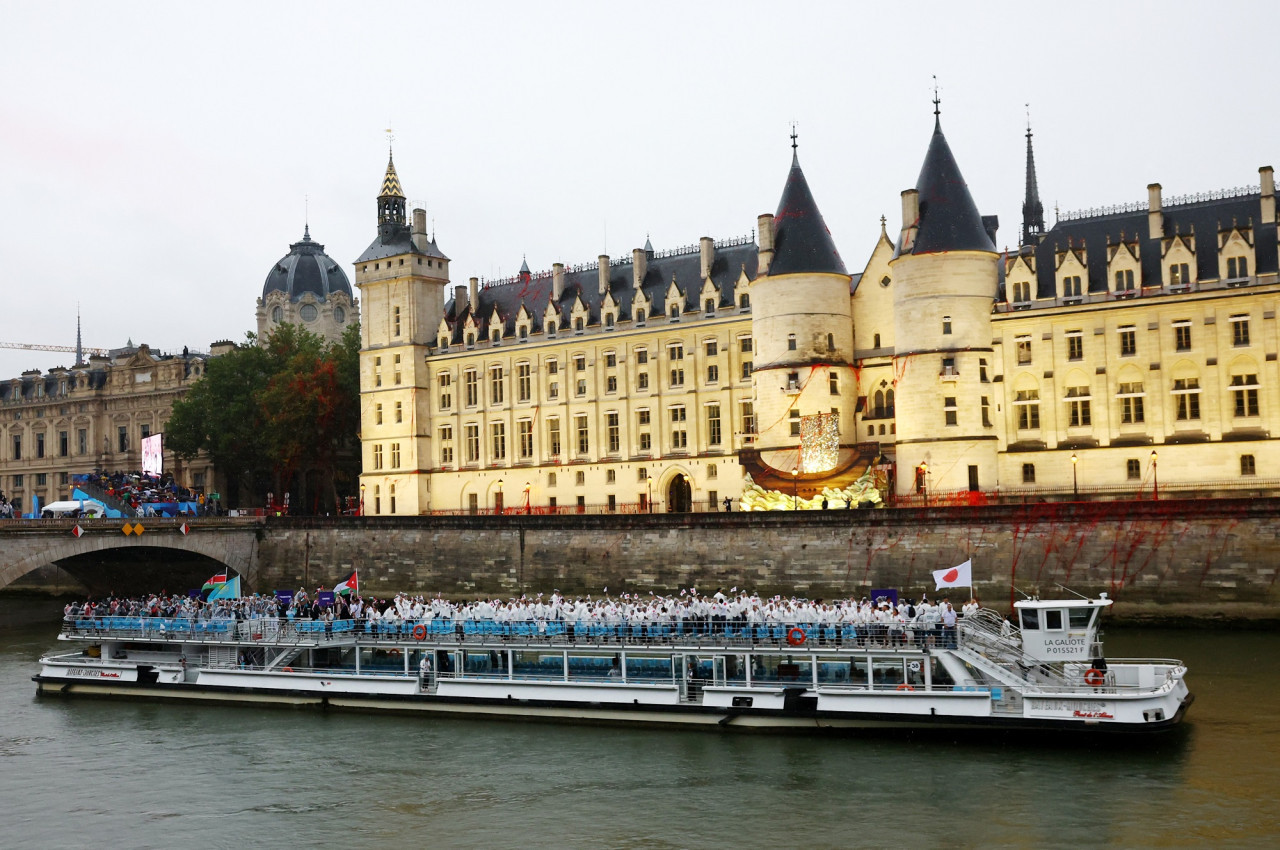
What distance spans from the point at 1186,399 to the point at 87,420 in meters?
86.1

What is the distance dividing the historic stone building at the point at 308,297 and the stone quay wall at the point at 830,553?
40.9 metres

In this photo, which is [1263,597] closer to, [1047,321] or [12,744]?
[1047,321]

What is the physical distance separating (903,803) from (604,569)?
38.7 meters

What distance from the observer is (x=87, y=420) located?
110m

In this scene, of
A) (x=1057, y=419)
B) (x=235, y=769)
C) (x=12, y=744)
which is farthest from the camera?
(x=1057, y=419)

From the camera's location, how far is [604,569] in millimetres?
66875

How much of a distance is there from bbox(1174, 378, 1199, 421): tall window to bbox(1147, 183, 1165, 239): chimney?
781 cm

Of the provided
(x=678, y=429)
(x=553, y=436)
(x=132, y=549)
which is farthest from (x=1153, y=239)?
(x=132, y=549)

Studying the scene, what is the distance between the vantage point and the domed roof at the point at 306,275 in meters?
116

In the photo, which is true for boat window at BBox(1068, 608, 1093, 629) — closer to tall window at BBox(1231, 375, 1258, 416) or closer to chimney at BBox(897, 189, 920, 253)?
tall window at BBox(1231, 375, 1258, 416)

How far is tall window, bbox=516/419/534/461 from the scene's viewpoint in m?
84.0

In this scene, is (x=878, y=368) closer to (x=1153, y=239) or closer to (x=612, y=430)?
(x=1153, y=239)

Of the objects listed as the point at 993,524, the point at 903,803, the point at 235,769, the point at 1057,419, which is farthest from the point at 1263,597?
the point at 235,769

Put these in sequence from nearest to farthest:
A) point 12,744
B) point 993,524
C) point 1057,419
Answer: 1. point 12,744
2. point 993,524
3. point 1057,419
